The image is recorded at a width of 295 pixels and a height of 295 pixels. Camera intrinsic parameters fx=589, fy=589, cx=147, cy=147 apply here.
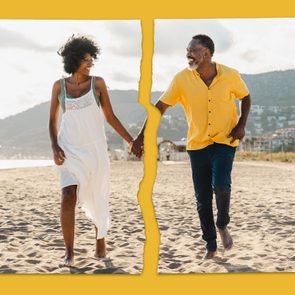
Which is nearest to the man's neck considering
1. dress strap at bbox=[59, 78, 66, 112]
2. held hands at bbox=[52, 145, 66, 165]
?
dress strap at bbox=[59, 78, 66, 112]

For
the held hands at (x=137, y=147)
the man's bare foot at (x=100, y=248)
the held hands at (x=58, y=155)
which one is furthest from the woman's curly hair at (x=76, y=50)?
the man's bare foot at (x=100, y=248)

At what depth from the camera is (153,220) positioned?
375 centimetres

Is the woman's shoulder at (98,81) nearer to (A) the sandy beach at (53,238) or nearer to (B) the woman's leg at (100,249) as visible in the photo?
(B) the woman's leg at (100,249)

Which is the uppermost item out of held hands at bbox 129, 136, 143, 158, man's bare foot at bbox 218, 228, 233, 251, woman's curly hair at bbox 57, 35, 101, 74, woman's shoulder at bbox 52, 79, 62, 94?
woman's curly hair at bbox 57, 35, 101, 74

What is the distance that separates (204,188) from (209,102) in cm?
56

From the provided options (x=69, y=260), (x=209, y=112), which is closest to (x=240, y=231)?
(x=209, y=112)

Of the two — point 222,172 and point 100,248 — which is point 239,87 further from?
point 100,248

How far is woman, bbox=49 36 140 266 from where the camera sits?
3.66 meters

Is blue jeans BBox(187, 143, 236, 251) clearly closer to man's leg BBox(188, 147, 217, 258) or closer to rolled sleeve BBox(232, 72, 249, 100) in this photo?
man's leg BBox(188, 147, 217, 258)

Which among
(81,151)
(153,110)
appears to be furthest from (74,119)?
(153,110)

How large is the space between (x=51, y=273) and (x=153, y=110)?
121 centimetres

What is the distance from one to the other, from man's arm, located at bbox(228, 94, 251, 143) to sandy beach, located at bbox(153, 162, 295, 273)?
869 mm

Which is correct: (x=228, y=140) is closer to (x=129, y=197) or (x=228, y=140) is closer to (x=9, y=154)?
(x=9, y=154)

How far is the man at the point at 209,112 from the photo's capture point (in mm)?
3723
